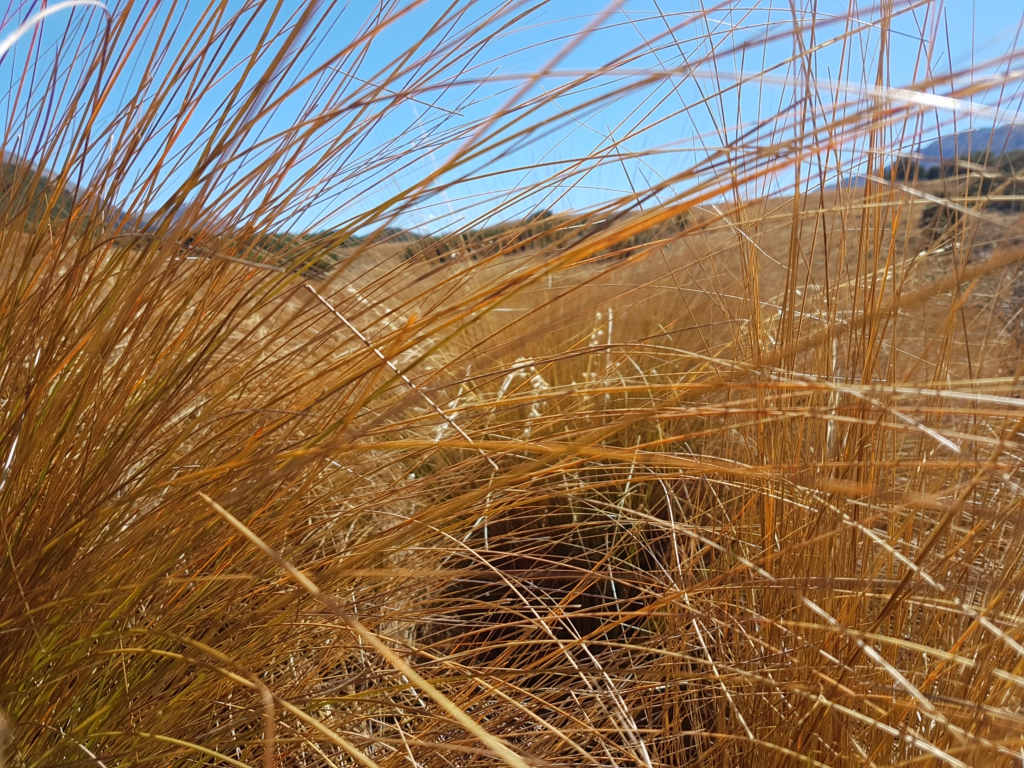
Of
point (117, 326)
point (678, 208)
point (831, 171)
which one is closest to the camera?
point (678, 208)

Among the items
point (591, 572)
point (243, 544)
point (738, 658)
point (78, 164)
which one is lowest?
point (738, 658)

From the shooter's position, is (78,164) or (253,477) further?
(78,164)

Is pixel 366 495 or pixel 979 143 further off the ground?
pixel 979 143

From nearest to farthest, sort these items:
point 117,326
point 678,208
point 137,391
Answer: point 678,208 < point 117,326 < point 137,391

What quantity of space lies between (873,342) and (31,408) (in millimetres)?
819

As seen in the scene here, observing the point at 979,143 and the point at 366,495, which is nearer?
the point at 366,495

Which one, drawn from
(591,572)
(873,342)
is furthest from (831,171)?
(591,572)

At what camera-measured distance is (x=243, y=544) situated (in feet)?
→ 2.40

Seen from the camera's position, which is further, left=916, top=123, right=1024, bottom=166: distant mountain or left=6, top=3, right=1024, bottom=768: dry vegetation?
left=916, top=123, right=1024, bottom=166: distant mountain

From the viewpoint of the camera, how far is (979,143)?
1.12m

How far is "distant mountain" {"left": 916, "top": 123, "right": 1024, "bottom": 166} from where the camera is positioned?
2.60 feet

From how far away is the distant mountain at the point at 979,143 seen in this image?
31.2 inches

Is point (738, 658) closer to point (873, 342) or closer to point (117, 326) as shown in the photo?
point (873, 342)

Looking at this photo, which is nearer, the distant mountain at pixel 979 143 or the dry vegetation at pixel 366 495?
the dry vegetation at pixel 366 495
